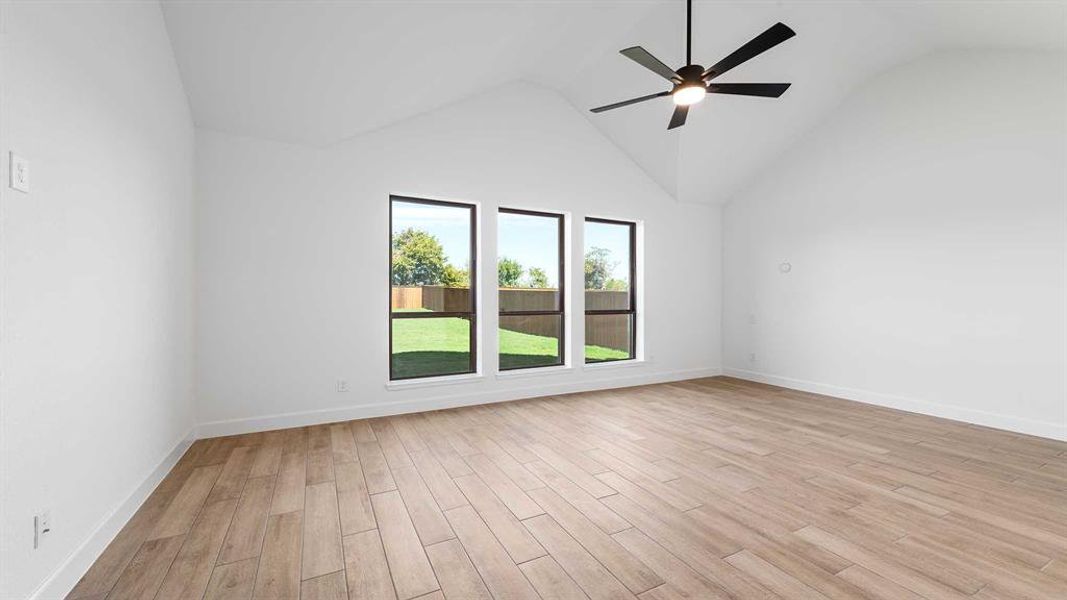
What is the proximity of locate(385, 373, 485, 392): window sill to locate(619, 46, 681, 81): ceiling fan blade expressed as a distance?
3.37 meters

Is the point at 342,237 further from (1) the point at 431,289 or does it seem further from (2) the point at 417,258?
(1) the point at 431,289

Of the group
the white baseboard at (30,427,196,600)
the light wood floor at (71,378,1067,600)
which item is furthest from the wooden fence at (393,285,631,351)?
the white baseboard at (30,427,196,600)

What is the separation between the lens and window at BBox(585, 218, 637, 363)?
19.1ft

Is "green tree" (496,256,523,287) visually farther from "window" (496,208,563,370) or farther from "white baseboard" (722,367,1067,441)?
"white baseboard" (722,367,1067,441)

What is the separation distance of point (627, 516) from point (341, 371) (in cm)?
299

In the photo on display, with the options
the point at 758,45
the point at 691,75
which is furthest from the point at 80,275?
the point at 758,45

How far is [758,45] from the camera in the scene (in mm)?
2729

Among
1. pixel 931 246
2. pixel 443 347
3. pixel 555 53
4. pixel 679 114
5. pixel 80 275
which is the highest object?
pixel 555 53

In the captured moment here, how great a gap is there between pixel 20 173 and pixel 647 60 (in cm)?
315

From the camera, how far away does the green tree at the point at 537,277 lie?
5.39 metres

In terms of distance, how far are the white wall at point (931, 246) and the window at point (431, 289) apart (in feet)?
13.8

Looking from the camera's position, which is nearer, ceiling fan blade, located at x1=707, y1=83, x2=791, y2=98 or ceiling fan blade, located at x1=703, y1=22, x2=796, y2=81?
ceiling fan blade, located at x1=703, y1=22, x2=796, y2=81

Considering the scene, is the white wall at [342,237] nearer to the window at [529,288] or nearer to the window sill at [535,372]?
the window sill at [535,372]

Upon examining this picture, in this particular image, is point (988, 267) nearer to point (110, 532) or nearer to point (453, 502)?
point (453, 502)
